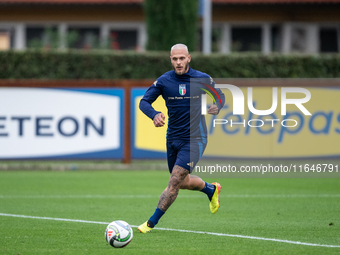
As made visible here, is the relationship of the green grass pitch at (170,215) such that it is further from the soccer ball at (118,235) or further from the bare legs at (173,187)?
the bare legs at (173,187)

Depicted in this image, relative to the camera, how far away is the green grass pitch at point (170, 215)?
6.54 m

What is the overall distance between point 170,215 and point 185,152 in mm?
1874

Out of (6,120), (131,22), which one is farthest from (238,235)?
(131,22)

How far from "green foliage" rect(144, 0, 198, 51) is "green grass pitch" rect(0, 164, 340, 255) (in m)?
7.85

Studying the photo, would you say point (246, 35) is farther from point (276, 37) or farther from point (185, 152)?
point (185, 152)

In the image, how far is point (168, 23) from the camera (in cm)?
2116

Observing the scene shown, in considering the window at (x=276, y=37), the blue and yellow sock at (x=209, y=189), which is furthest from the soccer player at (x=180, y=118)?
the window at (x=276, y=37)

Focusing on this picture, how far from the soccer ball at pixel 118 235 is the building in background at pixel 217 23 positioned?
68.4 feet

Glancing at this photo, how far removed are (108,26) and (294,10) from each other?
8683 millimetres

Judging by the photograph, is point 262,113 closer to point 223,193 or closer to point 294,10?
point 223,193

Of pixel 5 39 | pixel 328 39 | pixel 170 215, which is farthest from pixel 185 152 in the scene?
pixel 328 39

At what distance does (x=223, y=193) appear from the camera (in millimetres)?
11570

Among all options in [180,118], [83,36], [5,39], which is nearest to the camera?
[180,118]

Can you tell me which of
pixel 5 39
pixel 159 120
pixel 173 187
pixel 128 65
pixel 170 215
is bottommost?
pixel 170 215
